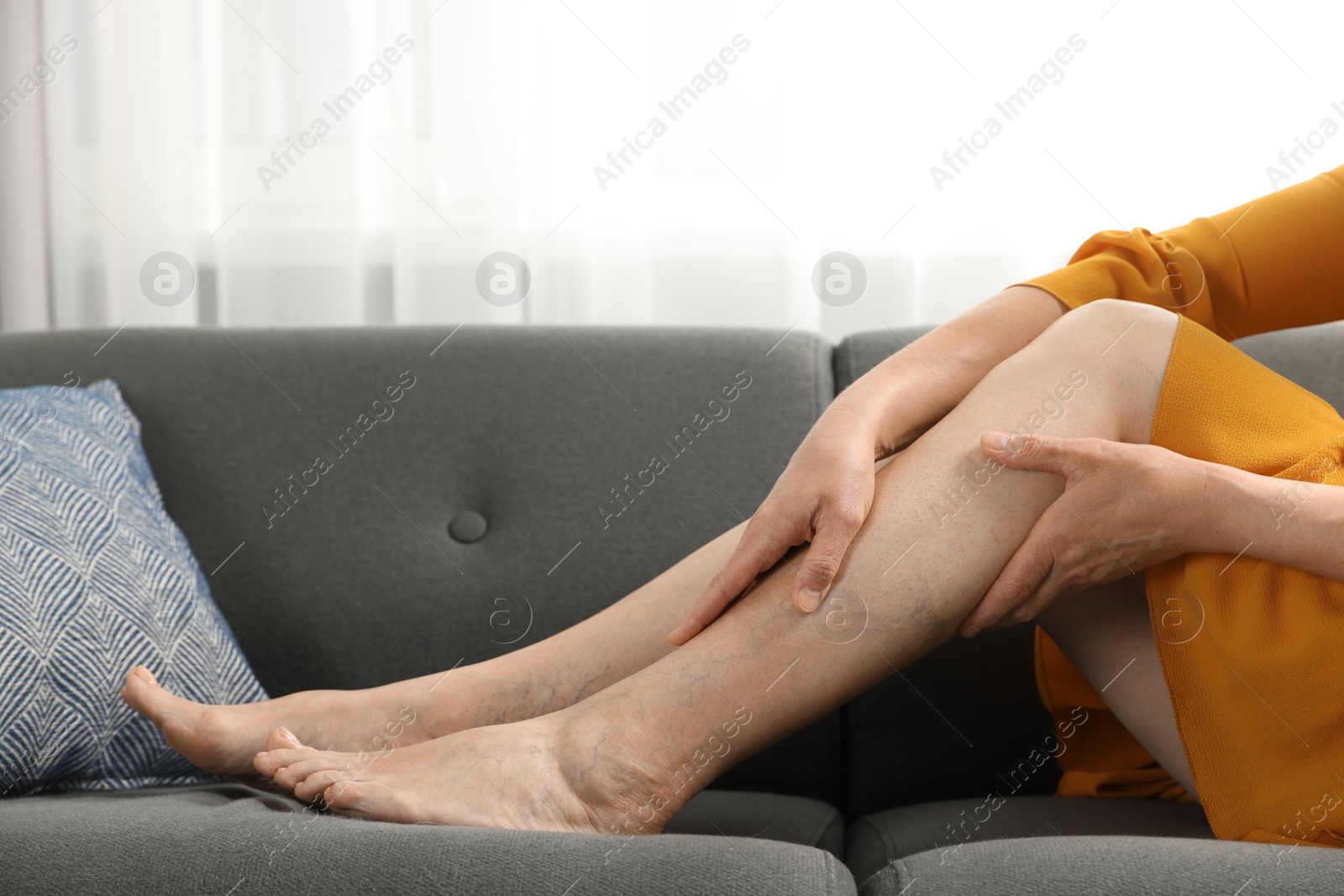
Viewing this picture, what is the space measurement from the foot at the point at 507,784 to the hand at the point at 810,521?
0.36 ft

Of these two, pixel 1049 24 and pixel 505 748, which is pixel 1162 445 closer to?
pixel 505 748

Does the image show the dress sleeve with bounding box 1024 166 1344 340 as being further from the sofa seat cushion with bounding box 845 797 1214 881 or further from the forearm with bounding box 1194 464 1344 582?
the sofa seat cushion with bounding box 845 797 1214 881

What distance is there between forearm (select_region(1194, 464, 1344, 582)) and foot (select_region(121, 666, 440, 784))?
0.59 meters

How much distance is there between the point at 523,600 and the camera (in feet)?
3.42

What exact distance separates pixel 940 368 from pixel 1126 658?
0.89 ft

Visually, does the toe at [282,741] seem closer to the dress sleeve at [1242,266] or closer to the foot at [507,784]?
the foot at [507,784]

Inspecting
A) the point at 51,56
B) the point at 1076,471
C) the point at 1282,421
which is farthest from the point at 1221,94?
the point at 51,56

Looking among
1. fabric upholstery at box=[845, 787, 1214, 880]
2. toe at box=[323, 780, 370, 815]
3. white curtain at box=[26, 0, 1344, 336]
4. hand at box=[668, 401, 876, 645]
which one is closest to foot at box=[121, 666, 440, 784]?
toe at box=[323, 780, 370, 815]

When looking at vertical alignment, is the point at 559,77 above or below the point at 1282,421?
above

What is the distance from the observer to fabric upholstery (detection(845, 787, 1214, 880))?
2.36 feet

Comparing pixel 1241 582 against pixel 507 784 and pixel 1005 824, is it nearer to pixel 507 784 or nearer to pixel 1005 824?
pixel 1005 824

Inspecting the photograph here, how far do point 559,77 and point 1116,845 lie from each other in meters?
1.43

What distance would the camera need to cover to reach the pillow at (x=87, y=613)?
0.77m

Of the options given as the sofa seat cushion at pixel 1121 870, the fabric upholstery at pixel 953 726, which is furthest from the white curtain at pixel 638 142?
the sofa seat cushion at pixel 1121 870
